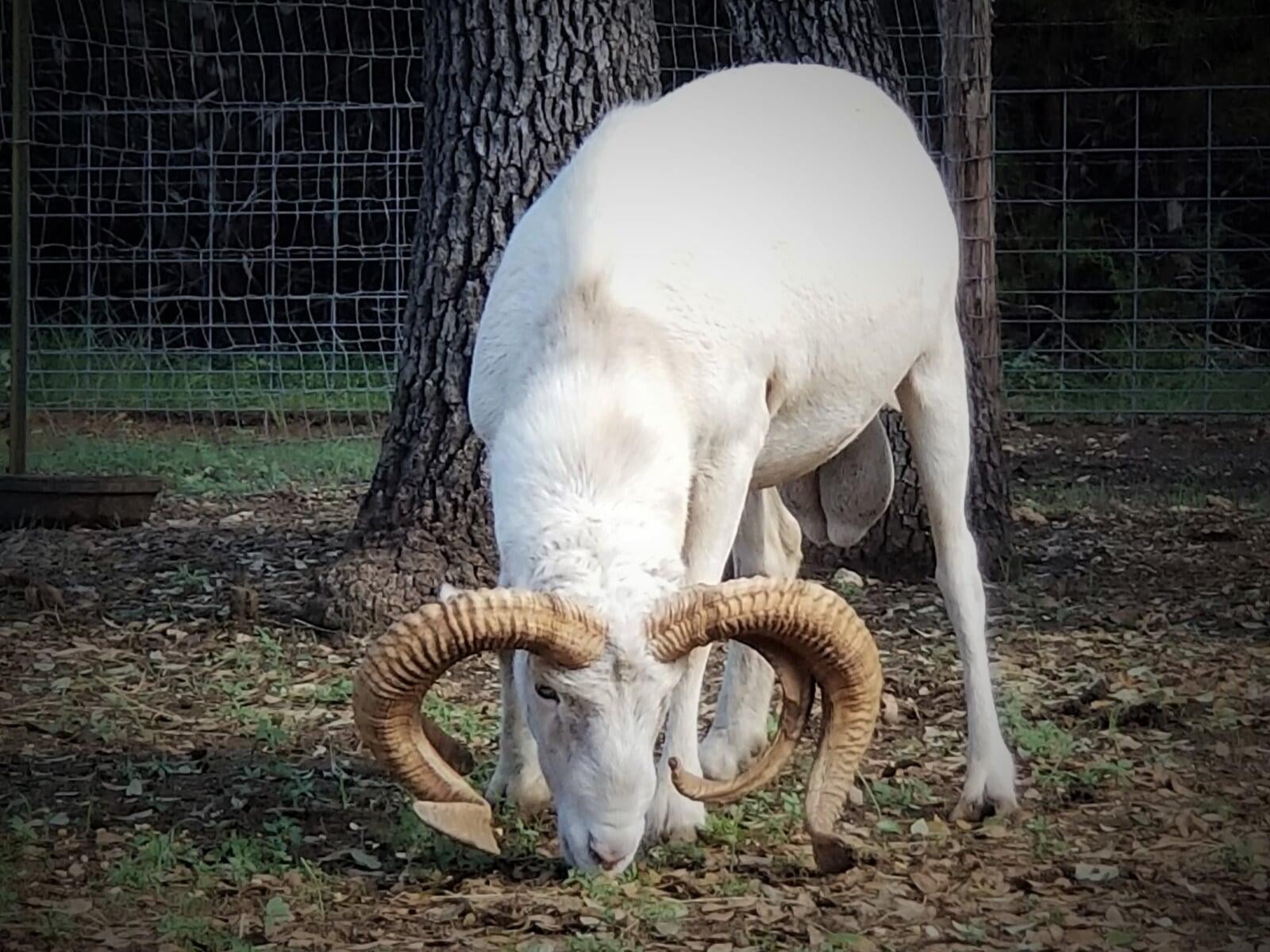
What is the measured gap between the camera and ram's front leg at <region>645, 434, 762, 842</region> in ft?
15.2

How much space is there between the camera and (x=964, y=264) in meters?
7.86

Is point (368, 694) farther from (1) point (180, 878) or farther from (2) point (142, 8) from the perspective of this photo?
(2) point (142, 8)

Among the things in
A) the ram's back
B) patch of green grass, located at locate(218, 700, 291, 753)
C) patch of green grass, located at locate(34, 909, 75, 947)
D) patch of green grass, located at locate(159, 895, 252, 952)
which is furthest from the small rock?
patch of green grass, located at locate(34, 909, 75, 947)

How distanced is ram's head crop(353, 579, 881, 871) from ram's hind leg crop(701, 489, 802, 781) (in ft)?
3.22

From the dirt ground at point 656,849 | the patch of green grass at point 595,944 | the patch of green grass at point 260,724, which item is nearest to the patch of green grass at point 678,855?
the dirt ground at point 656,849

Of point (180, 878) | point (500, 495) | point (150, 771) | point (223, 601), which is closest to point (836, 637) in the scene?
point (500, 495)

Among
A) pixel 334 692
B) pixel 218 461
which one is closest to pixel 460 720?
pixel 334 692

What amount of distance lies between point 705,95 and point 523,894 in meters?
2.11

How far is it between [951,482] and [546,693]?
5.37ft

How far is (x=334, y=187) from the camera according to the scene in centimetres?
1215

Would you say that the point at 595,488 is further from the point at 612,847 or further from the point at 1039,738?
the point at 1039,738

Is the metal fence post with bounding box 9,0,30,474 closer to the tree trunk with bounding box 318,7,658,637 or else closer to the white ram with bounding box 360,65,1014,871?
the tree trunk with bounding box 318,7,658,637

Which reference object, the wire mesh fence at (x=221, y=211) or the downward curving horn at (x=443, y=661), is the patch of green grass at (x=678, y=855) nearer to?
the downward curving horn at (x=443, y=661)

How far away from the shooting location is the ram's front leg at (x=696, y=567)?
15.2ft
